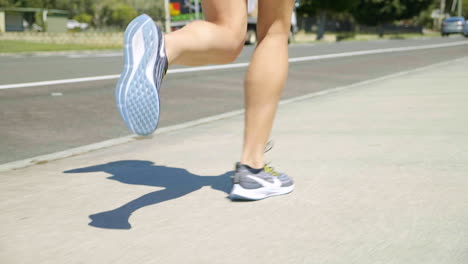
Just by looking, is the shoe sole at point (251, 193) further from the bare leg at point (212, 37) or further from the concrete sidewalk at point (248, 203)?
the bare leg at point (212, 37)

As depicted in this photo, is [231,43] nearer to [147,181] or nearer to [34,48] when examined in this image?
[147,181]

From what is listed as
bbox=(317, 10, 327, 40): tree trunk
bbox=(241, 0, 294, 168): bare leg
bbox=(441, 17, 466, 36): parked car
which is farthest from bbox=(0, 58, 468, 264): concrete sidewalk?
bbox=(317, 10, 327, 40): tree trunk

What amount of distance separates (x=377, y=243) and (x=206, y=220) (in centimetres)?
67

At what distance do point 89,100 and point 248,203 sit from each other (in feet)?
15.5

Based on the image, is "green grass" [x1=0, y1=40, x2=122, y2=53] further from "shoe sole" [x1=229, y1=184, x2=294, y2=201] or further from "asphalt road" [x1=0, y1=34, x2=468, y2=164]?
"shoe sole" [x1=229, y1=184, x2=294, y2=201]

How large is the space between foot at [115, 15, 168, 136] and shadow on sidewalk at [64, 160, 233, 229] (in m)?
0.42

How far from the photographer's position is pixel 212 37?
8.51 feet

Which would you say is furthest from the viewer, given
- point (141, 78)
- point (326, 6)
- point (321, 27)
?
point (326, 6)

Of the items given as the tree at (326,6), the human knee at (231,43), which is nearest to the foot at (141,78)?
the human knee at (231,43)

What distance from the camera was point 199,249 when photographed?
84.7 inches

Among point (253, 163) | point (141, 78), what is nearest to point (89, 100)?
point (253, 163)

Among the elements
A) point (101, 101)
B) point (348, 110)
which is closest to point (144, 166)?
point (348, 110)

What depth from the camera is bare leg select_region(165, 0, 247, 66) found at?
2510mm

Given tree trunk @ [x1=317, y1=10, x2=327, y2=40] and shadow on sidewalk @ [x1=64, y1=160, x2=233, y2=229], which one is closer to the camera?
shadow on sidewalk @ [x1=64, y1=160, x2=233, y2=229]
